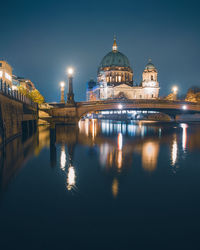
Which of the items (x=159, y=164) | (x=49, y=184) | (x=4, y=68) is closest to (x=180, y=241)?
(x=49, y=184)

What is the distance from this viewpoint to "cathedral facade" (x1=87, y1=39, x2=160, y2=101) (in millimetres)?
131812

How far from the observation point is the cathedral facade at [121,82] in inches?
5189

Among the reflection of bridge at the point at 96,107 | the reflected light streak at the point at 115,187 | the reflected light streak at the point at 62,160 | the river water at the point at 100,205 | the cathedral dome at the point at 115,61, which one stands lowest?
the river water at the point at 100,205

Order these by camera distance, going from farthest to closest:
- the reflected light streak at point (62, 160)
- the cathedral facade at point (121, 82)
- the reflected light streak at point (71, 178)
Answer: the cathedral facade at point (121, 82)
the reflected light streak at point (62, 160)
the reflected light streak at point (71, 178)

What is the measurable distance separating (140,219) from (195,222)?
1.65 meters

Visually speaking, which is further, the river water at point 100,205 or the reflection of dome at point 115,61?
the reflection of dome at point 115,61

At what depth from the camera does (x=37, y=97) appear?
6481 cm

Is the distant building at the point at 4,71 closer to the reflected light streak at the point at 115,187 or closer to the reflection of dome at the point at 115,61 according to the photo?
the reflected light streak at the point at 115,187

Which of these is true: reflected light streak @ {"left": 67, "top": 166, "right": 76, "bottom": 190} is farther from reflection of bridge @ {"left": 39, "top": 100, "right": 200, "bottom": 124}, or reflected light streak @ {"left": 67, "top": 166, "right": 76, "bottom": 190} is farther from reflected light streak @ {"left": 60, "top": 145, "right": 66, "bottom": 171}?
reflection of bridge @ {"left": 39, "top": 100, "right": 200, "bottom": 124}

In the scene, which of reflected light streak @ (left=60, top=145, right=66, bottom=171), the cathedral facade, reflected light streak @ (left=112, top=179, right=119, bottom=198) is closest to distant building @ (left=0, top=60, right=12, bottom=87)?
reflected light streak @ (left=60, top=145, right=66, bottom=171)

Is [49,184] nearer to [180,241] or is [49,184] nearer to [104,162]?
[104,162]

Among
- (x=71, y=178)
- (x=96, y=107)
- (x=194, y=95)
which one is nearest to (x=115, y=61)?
(x=194, y=95)

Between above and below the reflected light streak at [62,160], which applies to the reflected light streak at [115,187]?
below

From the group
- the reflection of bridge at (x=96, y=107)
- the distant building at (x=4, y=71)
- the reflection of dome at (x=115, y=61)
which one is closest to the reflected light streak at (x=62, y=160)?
the reflection of bridge at (x=96, y=107)
